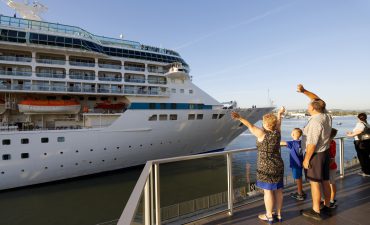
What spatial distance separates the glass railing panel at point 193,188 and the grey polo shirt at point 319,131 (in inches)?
65.9

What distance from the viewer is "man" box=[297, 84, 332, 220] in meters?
3.06

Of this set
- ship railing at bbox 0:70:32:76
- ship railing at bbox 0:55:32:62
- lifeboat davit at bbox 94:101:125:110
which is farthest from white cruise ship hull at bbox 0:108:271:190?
ship railing at bbox 0:55:32:62

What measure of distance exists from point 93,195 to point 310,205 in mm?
11203

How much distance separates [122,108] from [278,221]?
48.4ft

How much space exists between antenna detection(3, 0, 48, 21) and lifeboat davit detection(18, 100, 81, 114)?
924 centimetres

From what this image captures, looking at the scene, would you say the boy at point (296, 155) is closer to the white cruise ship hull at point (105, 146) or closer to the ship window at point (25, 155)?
the white cruise ship hull at point (105, 146)

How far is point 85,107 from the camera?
1505cm

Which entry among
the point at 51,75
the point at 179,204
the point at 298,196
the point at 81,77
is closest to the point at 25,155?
the point at 51,75

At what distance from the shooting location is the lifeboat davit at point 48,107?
13648 mm

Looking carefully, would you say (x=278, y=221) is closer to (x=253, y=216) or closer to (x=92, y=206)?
(x=253, y=216)

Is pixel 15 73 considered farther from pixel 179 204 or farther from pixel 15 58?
pixel 179 204

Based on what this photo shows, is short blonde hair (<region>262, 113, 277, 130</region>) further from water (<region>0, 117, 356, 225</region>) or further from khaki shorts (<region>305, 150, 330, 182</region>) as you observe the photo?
water (<region>0, 117, 356, 225</region>)

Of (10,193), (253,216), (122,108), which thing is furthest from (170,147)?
(253,216)

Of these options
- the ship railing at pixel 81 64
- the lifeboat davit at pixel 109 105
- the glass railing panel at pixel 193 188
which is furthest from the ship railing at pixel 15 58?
the glass railing panel at pixel 193 188
